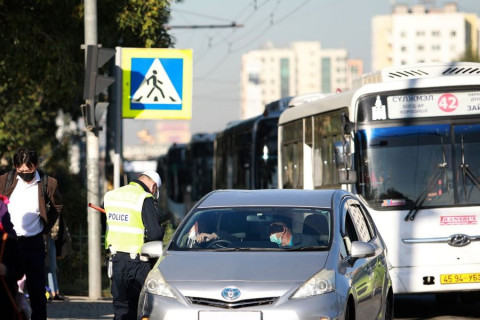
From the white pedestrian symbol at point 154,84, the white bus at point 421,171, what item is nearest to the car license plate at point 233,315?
the white bus at point 421,171

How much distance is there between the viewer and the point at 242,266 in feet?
30.9

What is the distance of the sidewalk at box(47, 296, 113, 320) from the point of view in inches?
572

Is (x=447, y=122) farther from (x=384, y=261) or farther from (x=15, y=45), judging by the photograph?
(x=15, y=45)

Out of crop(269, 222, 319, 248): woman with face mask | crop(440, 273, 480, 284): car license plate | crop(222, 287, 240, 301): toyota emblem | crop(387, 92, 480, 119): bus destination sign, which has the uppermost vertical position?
crop(387, 92, 480, 119): bus destination sign

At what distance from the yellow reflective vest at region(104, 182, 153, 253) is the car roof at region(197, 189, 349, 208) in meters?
0.72

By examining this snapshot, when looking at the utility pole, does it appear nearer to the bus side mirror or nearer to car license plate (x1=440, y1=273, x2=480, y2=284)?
the bus side mirror

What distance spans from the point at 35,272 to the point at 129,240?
943mm

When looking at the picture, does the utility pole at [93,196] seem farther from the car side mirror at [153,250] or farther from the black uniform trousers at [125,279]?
the car side mirror at [153,250]

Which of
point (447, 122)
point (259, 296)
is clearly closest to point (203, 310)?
point (259, 296)

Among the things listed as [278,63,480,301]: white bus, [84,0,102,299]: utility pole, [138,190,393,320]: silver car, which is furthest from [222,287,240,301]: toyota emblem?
[84,0,102,299]: utility pole

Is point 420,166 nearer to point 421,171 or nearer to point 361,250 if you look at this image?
point 421,171

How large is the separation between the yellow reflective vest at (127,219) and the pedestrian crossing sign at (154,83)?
200 inches

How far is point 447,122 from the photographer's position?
1606cm

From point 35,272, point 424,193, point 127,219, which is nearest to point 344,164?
point 424,193
